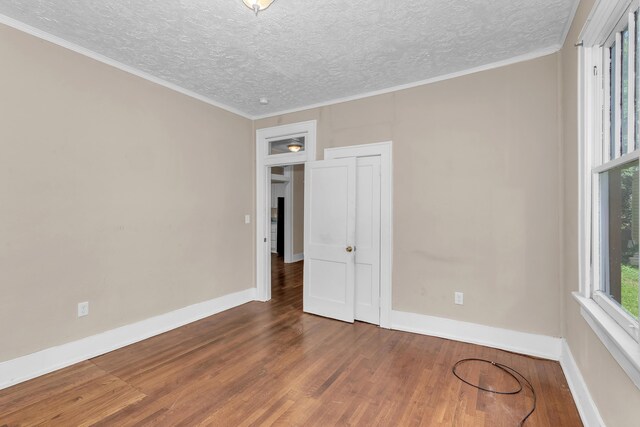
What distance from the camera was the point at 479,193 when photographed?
10.1 feet

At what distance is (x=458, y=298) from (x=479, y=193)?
3.72 ft

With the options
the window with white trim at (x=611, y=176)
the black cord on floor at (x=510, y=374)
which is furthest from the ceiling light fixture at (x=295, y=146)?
the black cord on floor at (x=510, y=374)

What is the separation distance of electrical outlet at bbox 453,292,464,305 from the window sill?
4.08 ft

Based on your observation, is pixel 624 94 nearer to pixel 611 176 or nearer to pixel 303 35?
pixel 611 176

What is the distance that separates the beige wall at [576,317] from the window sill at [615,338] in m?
0.08

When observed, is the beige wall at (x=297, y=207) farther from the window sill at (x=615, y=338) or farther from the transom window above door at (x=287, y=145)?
the window sill at (x=615, y=338)

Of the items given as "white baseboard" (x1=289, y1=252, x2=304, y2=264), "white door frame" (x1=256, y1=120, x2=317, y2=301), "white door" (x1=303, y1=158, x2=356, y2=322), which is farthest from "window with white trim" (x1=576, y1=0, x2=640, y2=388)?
"white baseboard" (x1=289, y1=252, x2=304, y2=264)

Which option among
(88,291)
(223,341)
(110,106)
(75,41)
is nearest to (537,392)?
(223,341)

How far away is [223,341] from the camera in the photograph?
3170mm

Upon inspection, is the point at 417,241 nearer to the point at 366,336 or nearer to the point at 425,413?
the point at 366,336

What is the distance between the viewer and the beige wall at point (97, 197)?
2375mm

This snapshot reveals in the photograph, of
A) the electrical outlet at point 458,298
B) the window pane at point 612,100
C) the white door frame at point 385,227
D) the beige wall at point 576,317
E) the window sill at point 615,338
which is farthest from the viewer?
the white door frame at point 385,227

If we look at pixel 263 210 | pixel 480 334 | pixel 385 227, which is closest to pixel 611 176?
pixel 480 334

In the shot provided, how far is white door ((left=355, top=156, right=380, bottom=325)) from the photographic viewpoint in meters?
3.63
